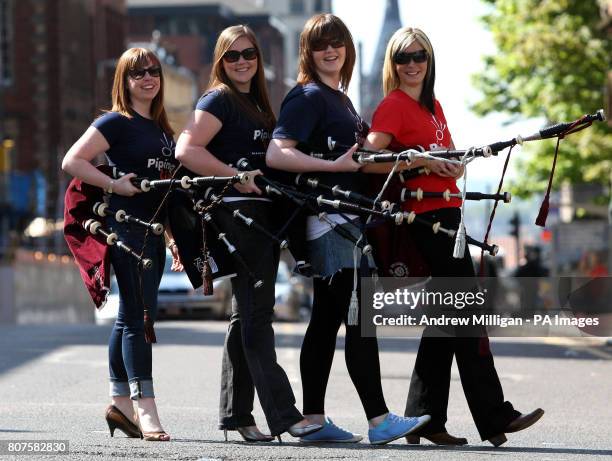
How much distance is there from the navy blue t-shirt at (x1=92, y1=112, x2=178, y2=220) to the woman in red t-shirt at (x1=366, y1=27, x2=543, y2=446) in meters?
1.08

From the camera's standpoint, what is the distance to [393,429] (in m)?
8.91

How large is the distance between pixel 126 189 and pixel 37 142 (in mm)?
73289

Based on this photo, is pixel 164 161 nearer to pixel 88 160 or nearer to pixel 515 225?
pixel 88 160

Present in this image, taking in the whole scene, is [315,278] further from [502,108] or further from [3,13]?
[3,13]

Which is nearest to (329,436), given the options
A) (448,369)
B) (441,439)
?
(441,439)

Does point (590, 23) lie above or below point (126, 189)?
above

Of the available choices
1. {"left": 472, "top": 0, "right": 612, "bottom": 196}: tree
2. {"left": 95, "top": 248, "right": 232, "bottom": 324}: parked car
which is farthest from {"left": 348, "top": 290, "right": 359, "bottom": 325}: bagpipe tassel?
{"left": 472, "top": 0, "right": 612, "bottom": 196}: tree

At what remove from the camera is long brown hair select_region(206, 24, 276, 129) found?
9094 mm

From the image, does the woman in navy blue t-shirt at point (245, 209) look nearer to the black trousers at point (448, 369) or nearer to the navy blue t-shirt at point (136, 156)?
the navy blue t-shirt at point (136, 156)

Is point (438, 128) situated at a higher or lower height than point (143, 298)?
higher

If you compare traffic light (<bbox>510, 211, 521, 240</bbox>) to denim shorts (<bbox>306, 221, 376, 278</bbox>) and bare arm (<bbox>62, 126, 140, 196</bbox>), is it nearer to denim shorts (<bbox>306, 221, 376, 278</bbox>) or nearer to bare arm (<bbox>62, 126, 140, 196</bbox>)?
bare arm (<bbox>62, 126, 140, 196</bbox>)

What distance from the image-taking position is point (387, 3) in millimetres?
105812

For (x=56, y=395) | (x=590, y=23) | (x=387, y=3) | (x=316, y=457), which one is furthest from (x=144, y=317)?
(x=387, y=3)

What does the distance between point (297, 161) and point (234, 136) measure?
0.41 m
